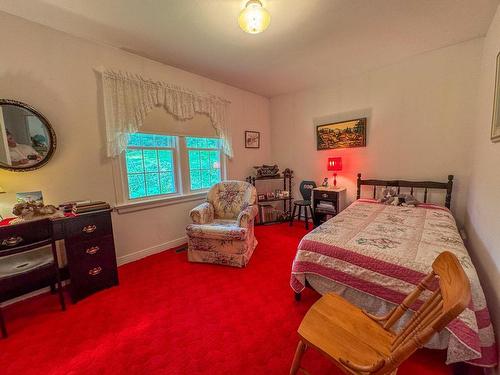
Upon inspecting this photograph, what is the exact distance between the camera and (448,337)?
1.25m

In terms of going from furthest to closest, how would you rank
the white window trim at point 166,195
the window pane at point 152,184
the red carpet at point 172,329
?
1. the window pane at point 152,184
2. the white window trim at point 166,195
3. the red carpet at point 172,329

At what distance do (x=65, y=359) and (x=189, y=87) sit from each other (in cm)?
322

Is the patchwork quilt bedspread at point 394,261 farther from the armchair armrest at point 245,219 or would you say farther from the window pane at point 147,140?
the window pane at point 147,140

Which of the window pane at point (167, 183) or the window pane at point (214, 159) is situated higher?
the window pane at point (214, 159)

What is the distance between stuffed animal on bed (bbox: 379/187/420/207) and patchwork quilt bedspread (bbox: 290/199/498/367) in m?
0.56

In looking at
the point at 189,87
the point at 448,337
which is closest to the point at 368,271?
the point at 448,337

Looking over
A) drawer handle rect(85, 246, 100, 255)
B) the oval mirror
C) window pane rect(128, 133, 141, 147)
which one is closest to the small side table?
window pane rect(128, 133, 141, 147)

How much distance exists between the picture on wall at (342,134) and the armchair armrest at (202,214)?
2343 mm

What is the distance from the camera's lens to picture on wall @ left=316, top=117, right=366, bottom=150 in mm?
3424

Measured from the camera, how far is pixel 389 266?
142cm

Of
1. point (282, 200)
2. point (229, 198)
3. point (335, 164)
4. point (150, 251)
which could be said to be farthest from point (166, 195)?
point (335, 164)

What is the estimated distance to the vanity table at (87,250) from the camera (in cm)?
192

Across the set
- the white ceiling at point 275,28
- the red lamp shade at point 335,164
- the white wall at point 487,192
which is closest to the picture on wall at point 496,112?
the white wall at point 487,192

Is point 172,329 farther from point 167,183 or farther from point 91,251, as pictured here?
point 167,183
